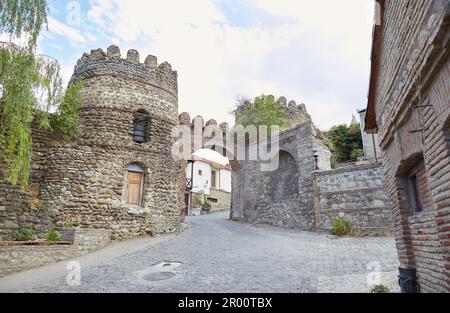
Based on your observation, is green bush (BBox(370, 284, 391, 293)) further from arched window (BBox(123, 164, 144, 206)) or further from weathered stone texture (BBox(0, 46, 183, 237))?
arched window (BBox(123, 164, 144, 206))

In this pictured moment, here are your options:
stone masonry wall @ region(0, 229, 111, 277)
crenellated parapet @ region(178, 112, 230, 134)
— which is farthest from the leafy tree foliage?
crenellated parapet @ region(178, 112, 230, 134)

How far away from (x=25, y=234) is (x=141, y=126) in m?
5.57

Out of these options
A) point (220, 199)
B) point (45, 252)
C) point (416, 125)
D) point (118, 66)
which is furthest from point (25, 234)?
point (220, 199)

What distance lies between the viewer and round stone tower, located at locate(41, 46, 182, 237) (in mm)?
10227

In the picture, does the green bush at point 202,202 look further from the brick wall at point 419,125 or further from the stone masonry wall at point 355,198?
the brick wall at point 419,125

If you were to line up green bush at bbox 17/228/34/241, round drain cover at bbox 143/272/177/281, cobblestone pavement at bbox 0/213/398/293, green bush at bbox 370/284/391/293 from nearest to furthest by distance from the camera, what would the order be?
green bush at bbox 370/284/391/293
cobblestone pavement at bbox 0/213/398/293
round drain cover at bbox 143/272/177/281
green bush at bbox 17/228/34/241

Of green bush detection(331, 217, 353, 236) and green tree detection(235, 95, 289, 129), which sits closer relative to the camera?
green bush detection(331, 217, 353, 236)

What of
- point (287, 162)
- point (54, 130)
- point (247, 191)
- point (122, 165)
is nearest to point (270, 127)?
point (287, 162)

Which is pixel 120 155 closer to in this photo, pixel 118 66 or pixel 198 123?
pixel 118 66

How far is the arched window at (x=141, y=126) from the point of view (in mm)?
12145

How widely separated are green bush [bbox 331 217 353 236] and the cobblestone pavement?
2.52 ft

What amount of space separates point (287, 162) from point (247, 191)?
9.40 ft

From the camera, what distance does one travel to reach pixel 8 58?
19.8 ft
